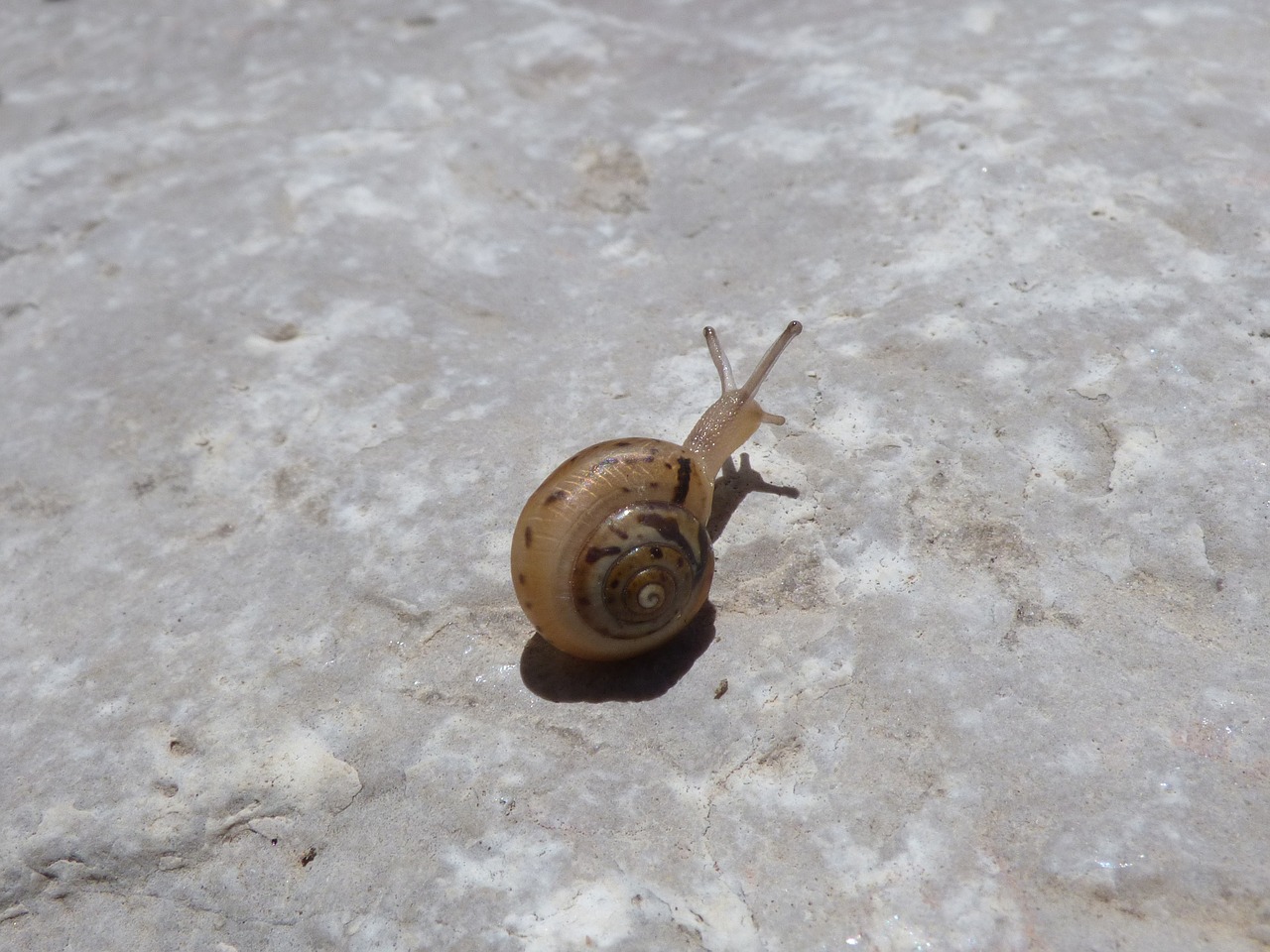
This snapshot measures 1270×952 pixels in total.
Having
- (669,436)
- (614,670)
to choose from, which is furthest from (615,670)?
(669,436)

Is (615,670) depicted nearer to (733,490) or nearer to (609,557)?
(609,557)

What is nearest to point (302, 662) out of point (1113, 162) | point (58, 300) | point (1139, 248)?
point (58, 300)

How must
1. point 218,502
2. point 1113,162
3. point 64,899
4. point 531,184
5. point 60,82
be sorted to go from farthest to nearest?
point 60,82 < point 531,184 < point 1113,162 < point 218,502 < point 64,899

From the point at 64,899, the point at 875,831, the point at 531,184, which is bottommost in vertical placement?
the point at 64,899

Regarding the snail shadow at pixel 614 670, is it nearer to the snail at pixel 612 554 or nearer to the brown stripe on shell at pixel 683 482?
the snail at pixel 612 554

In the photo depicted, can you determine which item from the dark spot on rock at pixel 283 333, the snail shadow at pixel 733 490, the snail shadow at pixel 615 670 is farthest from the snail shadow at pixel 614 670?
A: the dark spot on rock at pixel 283 333

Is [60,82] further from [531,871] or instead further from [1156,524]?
[1156,524]

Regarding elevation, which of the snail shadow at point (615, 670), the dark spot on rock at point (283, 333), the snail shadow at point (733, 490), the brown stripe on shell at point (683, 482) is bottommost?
the snail shadow at point (615, 670)
